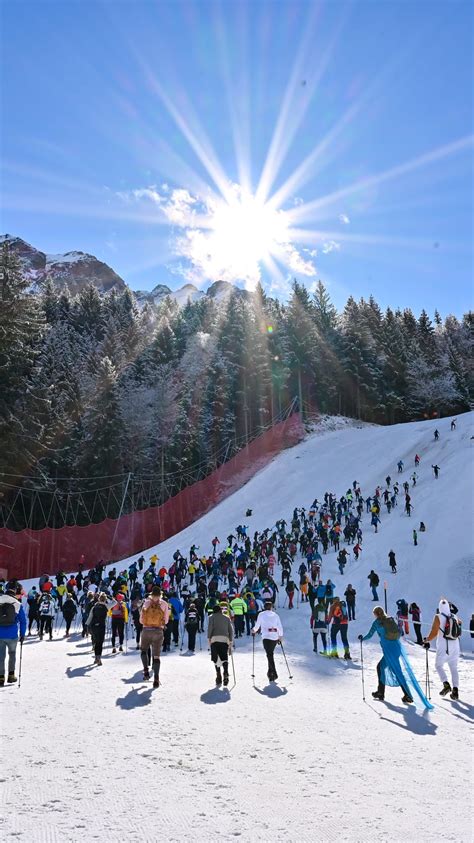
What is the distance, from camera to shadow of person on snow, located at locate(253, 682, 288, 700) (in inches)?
337

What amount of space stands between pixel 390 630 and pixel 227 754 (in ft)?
12.2

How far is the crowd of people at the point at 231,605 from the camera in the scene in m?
8.87

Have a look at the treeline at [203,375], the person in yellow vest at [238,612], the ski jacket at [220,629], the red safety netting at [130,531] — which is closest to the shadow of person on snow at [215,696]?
the ski jacket at [220,629]

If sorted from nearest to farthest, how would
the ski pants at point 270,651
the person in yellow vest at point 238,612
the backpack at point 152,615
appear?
the backpack at point 152,615 < the ski pants at point 270,651 < the person in yellow vest at point 238,612

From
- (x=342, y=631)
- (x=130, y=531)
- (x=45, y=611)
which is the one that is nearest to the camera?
(x=342, y=631)

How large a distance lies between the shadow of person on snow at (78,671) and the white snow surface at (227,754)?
0.02 m

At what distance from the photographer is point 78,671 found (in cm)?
1005

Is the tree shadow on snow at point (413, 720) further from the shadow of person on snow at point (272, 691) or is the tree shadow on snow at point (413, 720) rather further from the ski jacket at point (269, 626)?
the ski jacket at point (269, 626)

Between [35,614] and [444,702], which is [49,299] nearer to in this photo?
[35,614]

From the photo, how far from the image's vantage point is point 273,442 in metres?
50.6

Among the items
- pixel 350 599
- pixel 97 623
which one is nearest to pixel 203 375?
pixel 350 599

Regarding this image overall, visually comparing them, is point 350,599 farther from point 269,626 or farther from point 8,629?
point 8,629

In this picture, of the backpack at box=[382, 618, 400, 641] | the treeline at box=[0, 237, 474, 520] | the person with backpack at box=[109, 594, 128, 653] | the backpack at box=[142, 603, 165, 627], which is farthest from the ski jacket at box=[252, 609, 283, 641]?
the treeline at box=[0, 237, 474, 520]

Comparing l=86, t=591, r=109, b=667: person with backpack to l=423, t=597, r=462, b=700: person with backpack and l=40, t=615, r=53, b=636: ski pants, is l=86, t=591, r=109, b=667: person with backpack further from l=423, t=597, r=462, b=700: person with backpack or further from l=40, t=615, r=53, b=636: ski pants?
l=423, t=597, r=462, b=700: person with backpack
